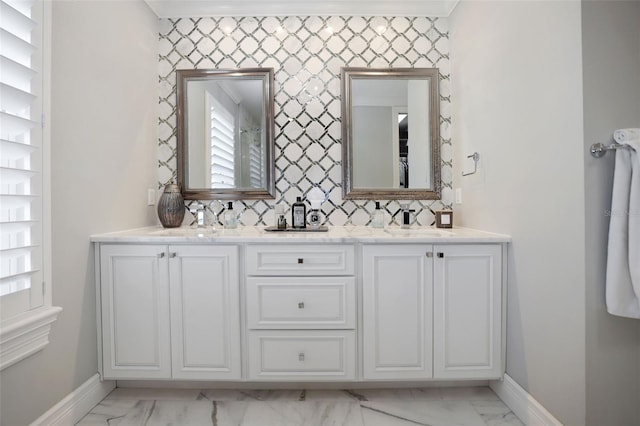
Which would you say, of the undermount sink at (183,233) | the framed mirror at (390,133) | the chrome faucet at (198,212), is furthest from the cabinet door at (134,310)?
the framed mirror at (390,133)

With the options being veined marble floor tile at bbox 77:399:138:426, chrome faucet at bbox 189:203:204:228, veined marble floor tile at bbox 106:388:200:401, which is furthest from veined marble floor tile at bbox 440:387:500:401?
chrome faucet at bbox 189:203:204:228

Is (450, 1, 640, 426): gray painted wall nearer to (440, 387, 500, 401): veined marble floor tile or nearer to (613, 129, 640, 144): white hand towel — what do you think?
(613, 129, 640, 144): white hand towel

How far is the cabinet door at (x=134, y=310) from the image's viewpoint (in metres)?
1.74

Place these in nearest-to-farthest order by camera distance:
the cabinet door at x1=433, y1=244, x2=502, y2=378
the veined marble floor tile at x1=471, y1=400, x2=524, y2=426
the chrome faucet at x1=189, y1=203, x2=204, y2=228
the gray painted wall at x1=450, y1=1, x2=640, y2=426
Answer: the gray painted wall at x1=450, y1=1, x2=640, y2=426
the veined marble floor tile at x1=471, y1=400, x2=524, y2=426
the cabinet door at x1=433, y1=244, x2=502, y2=378
the chrome faucet at x1=189, y1=203, x2=204, y2=228

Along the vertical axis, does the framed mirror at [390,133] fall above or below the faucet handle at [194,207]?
above

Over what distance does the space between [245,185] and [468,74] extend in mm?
1730

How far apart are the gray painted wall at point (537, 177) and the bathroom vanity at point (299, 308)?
0.17 meters

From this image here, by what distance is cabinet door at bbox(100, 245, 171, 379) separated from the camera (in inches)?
68.4

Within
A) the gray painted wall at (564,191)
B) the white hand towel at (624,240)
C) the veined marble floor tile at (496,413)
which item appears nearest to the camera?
the white hand towel at (624,240)

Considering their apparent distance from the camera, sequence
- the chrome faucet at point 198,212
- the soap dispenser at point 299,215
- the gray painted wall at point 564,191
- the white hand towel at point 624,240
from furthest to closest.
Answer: the chrome faucet at point 198,212 < the soap dispenser at point 299,215 < the gray painted wall at point 564,191 < the white hand towel at point 624,240

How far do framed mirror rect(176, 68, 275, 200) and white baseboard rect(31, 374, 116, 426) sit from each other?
49.8 inches

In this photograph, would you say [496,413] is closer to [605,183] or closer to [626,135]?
[605,183]

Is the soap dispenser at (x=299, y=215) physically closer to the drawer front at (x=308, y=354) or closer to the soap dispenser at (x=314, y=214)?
the soap dispenser at (x=314, y=214)

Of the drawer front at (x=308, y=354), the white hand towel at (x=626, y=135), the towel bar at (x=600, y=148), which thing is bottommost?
the drawer front at (x=308, y=354)
